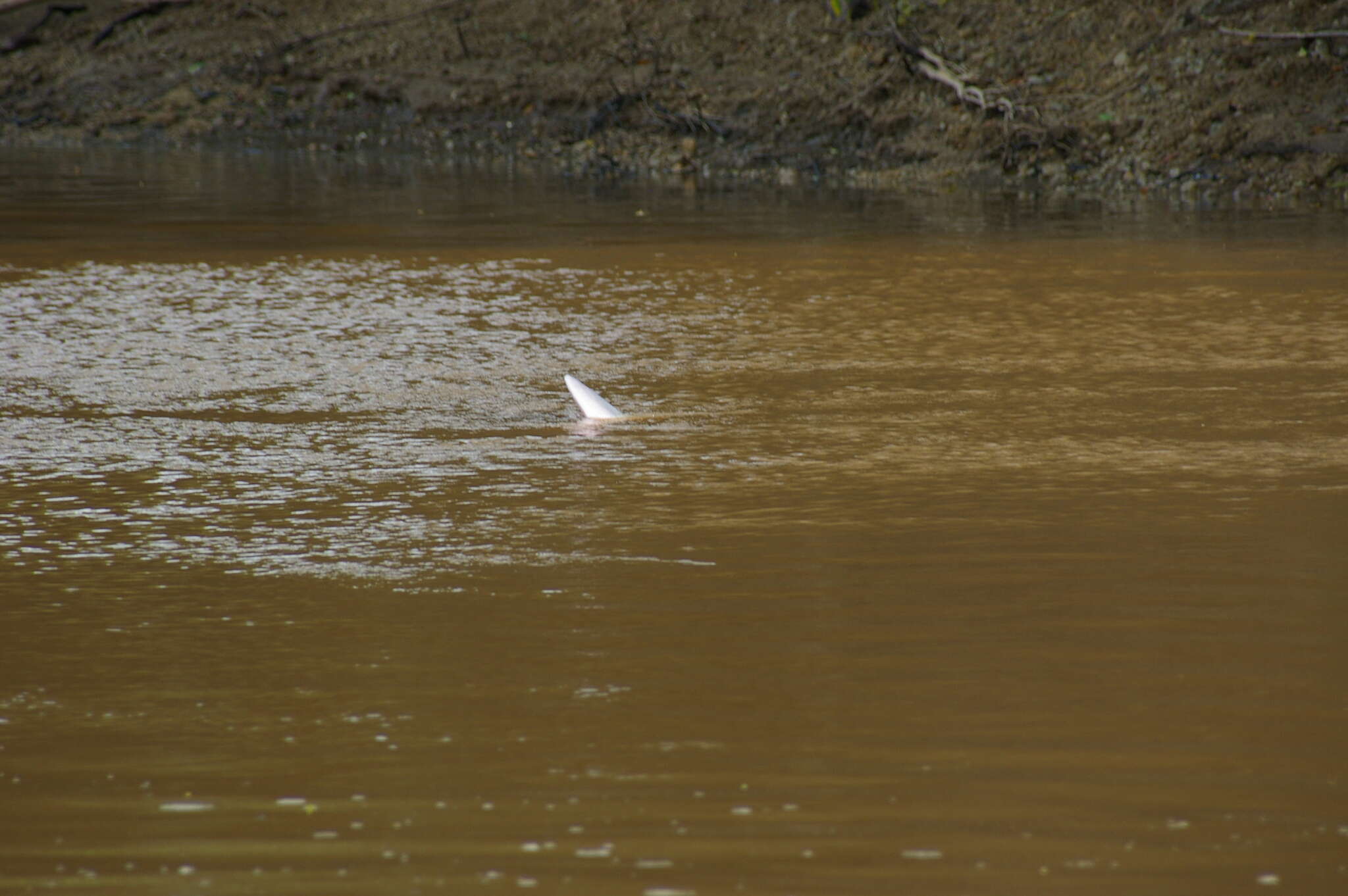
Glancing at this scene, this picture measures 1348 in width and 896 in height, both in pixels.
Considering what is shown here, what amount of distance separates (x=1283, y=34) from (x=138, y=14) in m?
15.9

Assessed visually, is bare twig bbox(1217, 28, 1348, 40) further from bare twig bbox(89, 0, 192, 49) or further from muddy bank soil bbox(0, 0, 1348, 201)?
bare twig bbox(89, 0, 192, 49)

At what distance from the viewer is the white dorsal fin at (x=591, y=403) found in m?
5.91

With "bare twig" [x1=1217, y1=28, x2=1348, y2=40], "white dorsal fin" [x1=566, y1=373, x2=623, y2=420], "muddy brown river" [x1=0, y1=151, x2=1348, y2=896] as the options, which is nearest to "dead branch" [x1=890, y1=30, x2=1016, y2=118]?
"bare twig" [x1=1217, y1=28, x2=1348, y2=40]

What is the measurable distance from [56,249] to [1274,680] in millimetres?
8851

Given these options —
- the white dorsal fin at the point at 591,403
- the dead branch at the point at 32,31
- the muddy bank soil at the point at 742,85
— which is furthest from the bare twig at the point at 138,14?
the white dorsal fin at the point at 591,403

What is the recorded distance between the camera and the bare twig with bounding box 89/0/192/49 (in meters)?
Answer: 23.5

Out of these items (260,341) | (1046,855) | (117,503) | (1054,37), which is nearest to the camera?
(1046,855)

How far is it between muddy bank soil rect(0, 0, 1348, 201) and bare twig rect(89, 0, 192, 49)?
0.04m

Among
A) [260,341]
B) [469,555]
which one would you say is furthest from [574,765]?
[260,341]

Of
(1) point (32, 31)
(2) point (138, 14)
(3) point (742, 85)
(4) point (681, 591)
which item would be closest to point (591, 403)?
(4) point (681, 591)

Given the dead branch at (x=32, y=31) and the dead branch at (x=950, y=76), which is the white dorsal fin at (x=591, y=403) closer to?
the dead branch at (x=950, y=76)

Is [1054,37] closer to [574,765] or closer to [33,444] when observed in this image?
[33,444]

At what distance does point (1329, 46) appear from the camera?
1438 cm

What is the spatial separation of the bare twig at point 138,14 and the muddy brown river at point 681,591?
16495 millimetres
